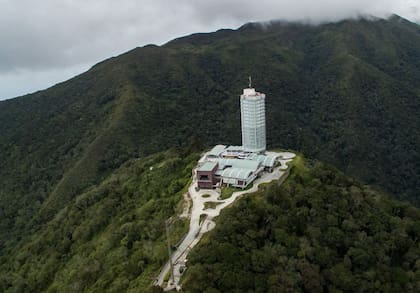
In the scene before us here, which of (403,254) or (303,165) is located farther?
(303,165)

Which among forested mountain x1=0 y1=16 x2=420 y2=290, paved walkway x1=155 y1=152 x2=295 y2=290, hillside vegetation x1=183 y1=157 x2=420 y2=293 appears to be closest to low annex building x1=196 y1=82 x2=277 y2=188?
paved walkway x1=155 y1=152 x2=295 y2=290

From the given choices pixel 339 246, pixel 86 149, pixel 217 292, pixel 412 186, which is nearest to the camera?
pixel 217 292

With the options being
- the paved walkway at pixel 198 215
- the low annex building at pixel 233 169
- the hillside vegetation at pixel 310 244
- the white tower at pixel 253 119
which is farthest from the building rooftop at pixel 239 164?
the white tower at pixel 253 119

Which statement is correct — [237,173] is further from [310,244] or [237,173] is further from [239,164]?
[310,244]

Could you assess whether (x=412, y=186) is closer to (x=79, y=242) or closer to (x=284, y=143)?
(x=284, y=143)

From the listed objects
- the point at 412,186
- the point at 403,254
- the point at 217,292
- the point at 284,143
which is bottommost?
the point at 412,186

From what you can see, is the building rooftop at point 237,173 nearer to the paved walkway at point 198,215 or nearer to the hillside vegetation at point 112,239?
the paved walkway at point 198,215

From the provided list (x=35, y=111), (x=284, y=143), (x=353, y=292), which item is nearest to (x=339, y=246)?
(x=353, y=292)
